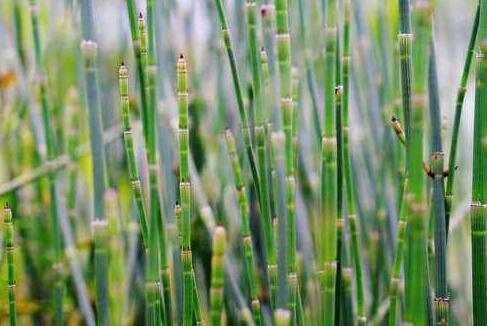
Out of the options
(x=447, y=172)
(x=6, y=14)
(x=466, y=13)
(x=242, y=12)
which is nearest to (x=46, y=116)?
(x=242, y=12)

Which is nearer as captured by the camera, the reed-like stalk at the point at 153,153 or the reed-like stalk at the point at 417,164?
the reed-like stalk at the point at 417,164

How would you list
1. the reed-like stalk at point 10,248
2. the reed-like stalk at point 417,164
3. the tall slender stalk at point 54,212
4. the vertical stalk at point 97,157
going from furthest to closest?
1. the tall slender stalk at point 54,212
2. the reed-like stalk at point 10,248
3. the vertical stalk at point 97,157
4. the reed-like stalk at point 417,164

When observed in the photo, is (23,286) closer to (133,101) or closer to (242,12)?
(133,101)

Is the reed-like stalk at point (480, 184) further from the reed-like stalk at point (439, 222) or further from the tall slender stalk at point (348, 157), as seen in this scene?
the tall slender stalk at point (348, 157)

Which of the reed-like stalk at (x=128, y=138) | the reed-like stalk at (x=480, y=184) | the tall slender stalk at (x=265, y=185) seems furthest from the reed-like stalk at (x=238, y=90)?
the reed-like stalk at (x=480, y=184)

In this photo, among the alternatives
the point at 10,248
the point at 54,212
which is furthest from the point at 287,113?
the point at 54,212

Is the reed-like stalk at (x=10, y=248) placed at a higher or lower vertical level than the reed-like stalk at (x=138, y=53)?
lower

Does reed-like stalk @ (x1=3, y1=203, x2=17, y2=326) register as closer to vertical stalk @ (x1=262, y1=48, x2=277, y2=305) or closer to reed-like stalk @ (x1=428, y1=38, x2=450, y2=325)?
vertical stalk @ (x1=262, y1=48, x2=277, y2=305)

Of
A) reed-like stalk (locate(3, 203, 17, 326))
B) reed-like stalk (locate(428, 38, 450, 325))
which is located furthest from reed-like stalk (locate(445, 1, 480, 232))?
reed-like stalk (locate(3, 203, 17, 326))
